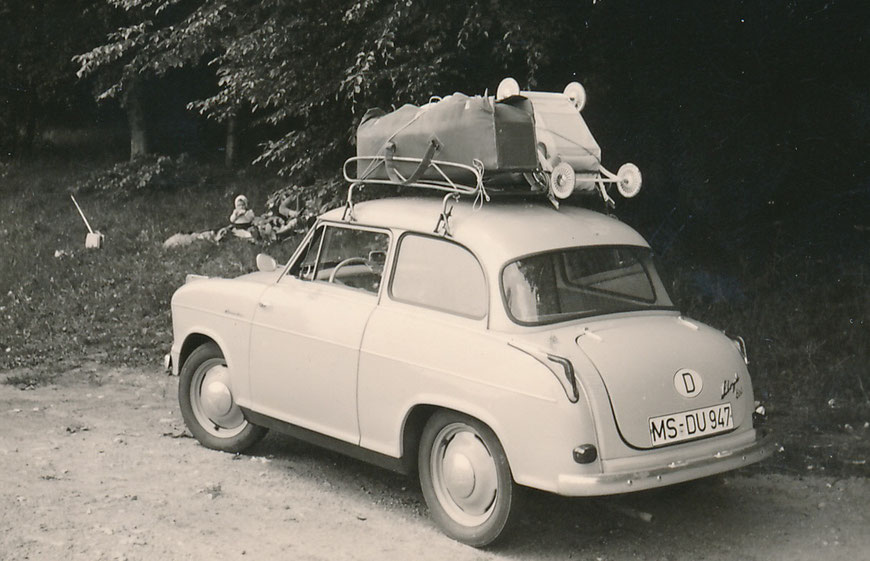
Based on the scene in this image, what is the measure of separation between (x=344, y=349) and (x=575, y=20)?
6.04 m

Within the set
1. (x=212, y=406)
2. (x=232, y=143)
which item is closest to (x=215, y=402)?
(x=212, y=406)

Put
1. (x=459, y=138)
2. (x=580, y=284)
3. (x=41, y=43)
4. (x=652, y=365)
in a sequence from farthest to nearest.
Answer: (x=41, y=43)
(x=459, y=138)
(x=580, y=284)
(x=652, y=365)

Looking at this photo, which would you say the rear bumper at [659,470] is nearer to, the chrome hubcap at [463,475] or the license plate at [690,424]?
the license plate at [690,424]

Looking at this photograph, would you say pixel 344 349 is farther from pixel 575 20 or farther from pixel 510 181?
pixel 575 20

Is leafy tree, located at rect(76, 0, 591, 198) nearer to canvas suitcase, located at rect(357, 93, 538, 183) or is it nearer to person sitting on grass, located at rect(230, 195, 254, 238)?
person sitting on grass, located at rect(230, 195, 254, 238)

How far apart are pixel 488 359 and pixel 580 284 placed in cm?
76

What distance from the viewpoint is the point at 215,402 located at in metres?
7.37

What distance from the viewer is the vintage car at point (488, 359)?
5.36m

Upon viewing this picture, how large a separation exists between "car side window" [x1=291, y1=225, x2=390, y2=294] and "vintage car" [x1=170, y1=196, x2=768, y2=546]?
12 mm

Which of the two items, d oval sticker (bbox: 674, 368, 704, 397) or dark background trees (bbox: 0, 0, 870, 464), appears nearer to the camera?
d oval sticker (bbox: 674, 368, 704, 397)

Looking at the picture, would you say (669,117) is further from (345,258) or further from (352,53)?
(345,258)

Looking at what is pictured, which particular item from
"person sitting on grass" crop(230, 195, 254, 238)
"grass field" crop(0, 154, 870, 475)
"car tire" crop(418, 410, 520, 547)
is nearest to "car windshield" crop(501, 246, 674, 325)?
"car tire" crop(418, 410, 520, 547)

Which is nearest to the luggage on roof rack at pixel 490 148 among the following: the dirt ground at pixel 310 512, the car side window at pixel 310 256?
the car side window at pixel 310 256

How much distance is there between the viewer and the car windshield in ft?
19.0
